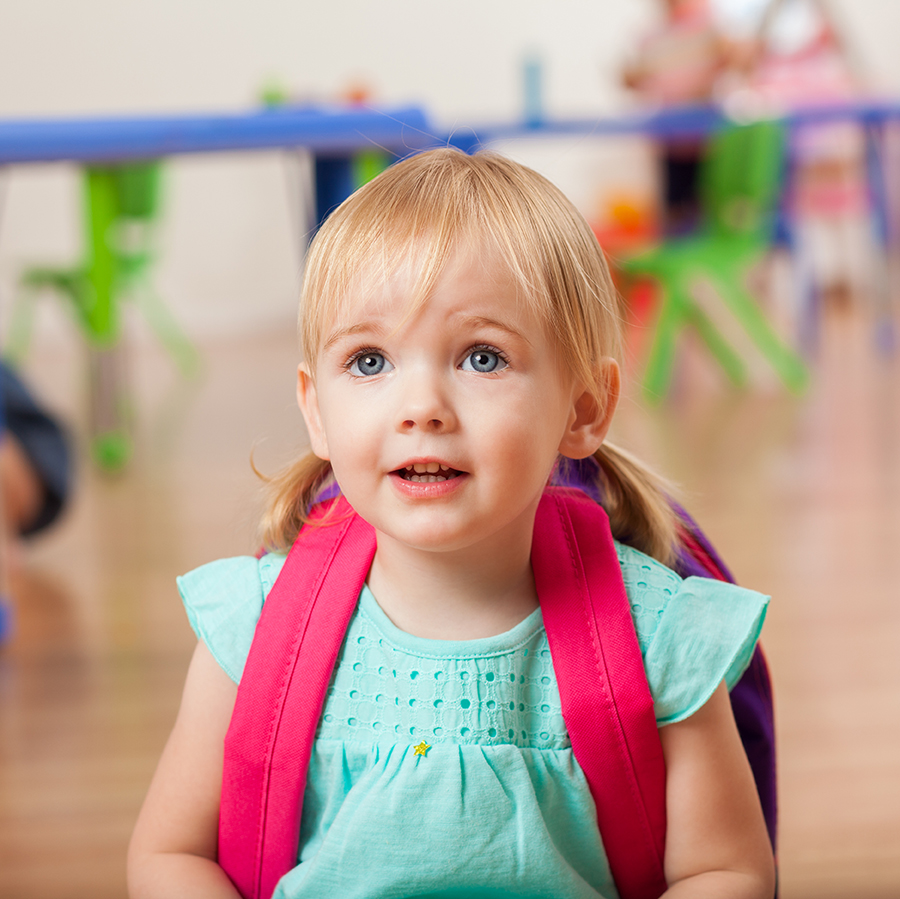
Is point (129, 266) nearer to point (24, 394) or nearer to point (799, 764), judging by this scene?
point (24, 394)

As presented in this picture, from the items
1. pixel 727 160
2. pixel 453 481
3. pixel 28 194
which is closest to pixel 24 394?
pixel 453 481

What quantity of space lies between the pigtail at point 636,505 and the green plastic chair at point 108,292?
1.66 meters

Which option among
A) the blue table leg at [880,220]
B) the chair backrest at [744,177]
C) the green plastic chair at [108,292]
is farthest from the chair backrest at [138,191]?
the blue table leg at [880,220]

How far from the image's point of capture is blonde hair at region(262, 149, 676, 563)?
23.0 inches

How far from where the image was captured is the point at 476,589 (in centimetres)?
65

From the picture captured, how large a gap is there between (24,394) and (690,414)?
159 cm

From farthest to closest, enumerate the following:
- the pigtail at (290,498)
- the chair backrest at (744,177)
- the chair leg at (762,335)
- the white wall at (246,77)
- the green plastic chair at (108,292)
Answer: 1. the white wall at (246,77)
2. the chair leg at (762,335)
3. the chair backrest at (744,177)
4. the green plastic chair at (108,292)
5. the pigtail at (290,498)

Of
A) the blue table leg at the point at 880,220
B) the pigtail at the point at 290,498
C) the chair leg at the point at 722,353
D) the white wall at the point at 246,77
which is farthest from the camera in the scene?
the white wall at the point at 246,77

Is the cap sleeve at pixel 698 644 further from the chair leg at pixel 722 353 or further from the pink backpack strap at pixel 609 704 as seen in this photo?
the chair leg at pixel 722 353

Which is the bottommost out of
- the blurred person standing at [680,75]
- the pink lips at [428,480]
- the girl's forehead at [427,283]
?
the pink lips at [428,480]

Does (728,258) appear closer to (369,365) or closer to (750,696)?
(750,696)

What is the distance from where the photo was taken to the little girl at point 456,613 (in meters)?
0.58

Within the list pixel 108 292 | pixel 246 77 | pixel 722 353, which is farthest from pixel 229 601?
pixel 246 77

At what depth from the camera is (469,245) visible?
581mm
